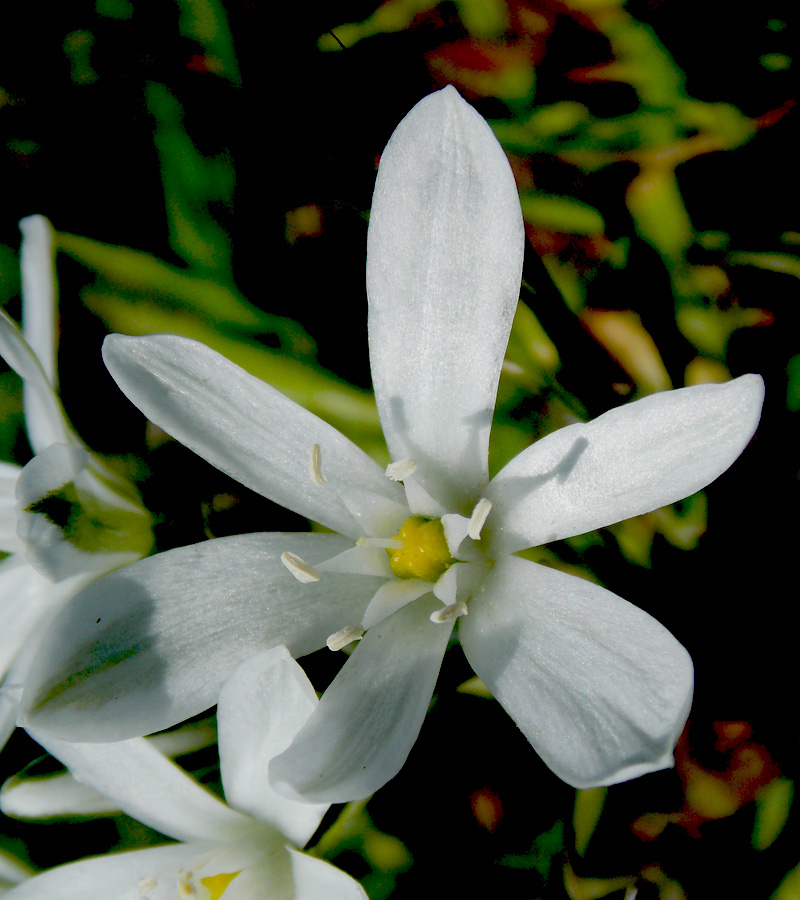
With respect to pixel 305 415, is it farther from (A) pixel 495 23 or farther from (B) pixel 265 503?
(A) pixel 495 23

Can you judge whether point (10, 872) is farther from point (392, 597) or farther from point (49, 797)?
point (392, 597)

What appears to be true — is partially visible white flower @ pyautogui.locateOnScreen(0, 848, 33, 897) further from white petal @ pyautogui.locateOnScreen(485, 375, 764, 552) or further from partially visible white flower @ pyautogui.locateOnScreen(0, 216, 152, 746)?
white petal @ pyautogui.locateOnScreen(485, 375, 764, 552)

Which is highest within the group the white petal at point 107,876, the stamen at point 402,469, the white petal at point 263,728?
the stamen at point 402,469

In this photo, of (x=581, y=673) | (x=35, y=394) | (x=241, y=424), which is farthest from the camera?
(x=35, y=394)

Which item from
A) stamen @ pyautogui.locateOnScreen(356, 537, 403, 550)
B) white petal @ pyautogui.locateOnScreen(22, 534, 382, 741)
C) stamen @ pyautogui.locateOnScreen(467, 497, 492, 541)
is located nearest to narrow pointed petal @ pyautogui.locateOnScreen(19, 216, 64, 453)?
white petal @ pyautogui.locateOnScreen(22, 534, 382, 741)

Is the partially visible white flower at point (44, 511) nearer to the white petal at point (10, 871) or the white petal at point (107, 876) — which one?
the white petal at point (107, 876)

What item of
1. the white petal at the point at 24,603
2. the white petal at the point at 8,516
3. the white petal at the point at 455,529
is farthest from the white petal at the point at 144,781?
the white petal at the point at 455,529

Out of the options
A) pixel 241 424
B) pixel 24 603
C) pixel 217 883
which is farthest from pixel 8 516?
pixel 217 883
